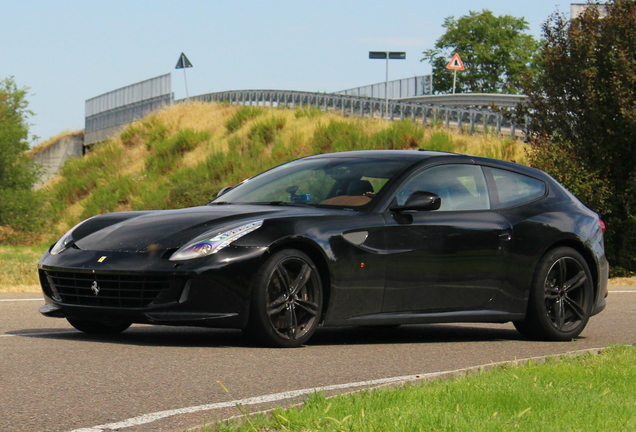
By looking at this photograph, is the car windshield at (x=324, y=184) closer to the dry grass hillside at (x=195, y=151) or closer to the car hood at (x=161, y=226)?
the car hood at (x=161, y=226)

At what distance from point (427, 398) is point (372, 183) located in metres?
3.29

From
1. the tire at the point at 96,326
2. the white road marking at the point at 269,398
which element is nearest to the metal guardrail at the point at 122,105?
the tire at the point at 96,326

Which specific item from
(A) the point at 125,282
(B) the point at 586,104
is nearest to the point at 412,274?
(A) the point at 125,282

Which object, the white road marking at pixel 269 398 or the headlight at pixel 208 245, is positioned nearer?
the white road marking at pixel 269 398

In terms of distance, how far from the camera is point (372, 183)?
7938mm

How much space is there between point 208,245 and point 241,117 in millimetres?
42355

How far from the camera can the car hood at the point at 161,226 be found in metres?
6.83

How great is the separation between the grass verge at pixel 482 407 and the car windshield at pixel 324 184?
2.39 metres

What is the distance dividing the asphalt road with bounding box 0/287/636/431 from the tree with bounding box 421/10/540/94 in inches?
3045

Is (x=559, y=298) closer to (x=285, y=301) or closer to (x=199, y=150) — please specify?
(x=285, y=301)

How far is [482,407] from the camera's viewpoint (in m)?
4.69

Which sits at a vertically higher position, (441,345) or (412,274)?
(412,274)

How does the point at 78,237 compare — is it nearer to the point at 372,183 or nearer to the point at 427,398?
the point at 372,183

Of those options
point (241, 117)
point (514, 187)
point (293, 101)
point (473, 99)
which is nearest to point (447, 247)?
point (514, 187)
